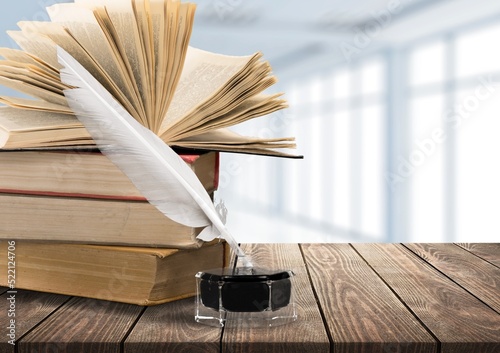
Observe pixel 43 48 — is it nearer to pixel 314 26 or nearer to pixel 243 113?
pixel 243 113

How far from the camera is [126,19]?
3.26ft

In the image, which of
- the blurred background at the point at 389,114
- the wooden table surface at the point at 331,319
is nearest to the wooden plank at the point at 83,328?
the wooden table surface at the point at 331,319

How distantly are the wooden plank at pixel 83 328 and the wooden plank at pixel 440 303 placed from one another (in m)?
0.35

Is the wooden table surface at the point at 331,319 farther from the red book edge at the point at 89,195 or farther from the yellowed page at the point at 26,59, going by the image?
the yellowed page at the point at 26,59

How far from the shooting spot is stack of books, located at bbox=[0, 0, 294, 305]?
0.98 metres

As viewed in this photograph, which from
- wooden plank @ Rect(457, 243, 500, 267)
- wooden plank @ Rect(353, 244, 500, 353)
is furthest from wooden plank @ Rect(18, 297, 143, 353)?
wooden plank @ Rect(457, 243, 500, 267)

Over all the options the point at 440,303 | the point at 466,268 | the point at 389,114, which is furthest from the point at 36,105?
the point at 389,114

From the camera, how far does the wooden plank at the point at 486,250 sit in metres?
1.36

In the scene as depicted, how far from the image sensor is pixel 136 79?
102 centimetres

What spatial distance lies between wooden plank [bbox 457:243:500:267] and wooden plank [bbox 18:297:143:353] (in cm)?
73

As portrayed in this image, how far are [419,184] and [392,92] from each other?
0.72 meters

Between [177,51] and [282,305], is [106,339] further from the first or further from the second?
[177,51]

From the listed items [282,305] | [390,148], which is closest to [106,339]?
[282,305]

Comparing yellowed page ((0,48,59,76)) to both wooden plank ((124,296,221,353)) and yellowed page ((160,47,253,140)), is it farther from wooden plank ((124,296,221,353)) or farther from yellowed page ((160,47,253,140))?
wooden plank ((124,296,221,353))
